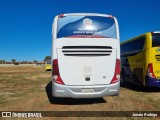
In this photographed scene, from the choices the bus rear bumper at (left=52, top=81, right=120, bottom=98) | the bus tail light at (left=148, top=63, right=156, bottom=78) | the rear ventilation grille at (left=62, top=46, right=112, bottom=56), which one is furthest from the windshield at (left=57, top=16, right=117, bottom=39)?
the bus tail light at (left=148, top=63, right=156, bottom=78)

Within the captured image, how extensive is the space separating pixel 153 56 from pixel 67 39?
491 centimetres

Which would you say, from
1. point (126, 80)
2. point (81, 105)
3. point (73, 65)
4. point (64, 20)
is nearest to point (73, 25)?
point (64, 20)

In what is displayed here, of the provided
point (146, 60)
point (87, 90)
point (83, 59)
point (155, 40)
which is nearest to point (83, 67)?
point (83, 59)

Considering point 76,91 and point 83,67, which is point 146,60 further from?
point 76,91

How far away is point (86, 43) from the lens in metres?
9.00

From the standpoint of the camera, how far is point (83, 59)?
897cm

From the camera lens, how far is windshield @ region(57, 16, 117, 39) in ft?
29.9

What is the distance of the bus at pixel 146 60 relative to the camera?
11719mm

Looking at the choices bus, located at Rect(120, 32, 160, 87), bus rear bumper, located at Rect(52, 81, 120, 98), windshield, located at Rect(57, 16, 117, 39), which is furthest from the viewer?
bus, located at Rect(120, 32, 160, 87)

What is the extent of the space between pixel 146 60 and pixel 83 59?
13.9 feet

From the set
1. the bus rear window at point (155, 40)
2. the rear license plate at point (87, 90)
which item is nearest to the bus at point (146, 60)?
the bus rear window at point (155, 40)

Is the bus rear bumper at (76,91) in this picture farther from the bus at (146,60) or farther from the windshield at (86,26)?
the bus at (146,60)

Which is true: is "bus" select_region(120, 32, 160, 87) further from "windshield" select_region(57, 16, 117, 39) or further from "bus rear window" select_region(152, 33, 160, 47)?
"windshield" select_region(57, 16, 117, 39)

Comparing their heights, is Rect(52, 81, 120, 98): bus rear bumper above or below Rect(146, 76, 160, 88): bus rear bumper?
above
